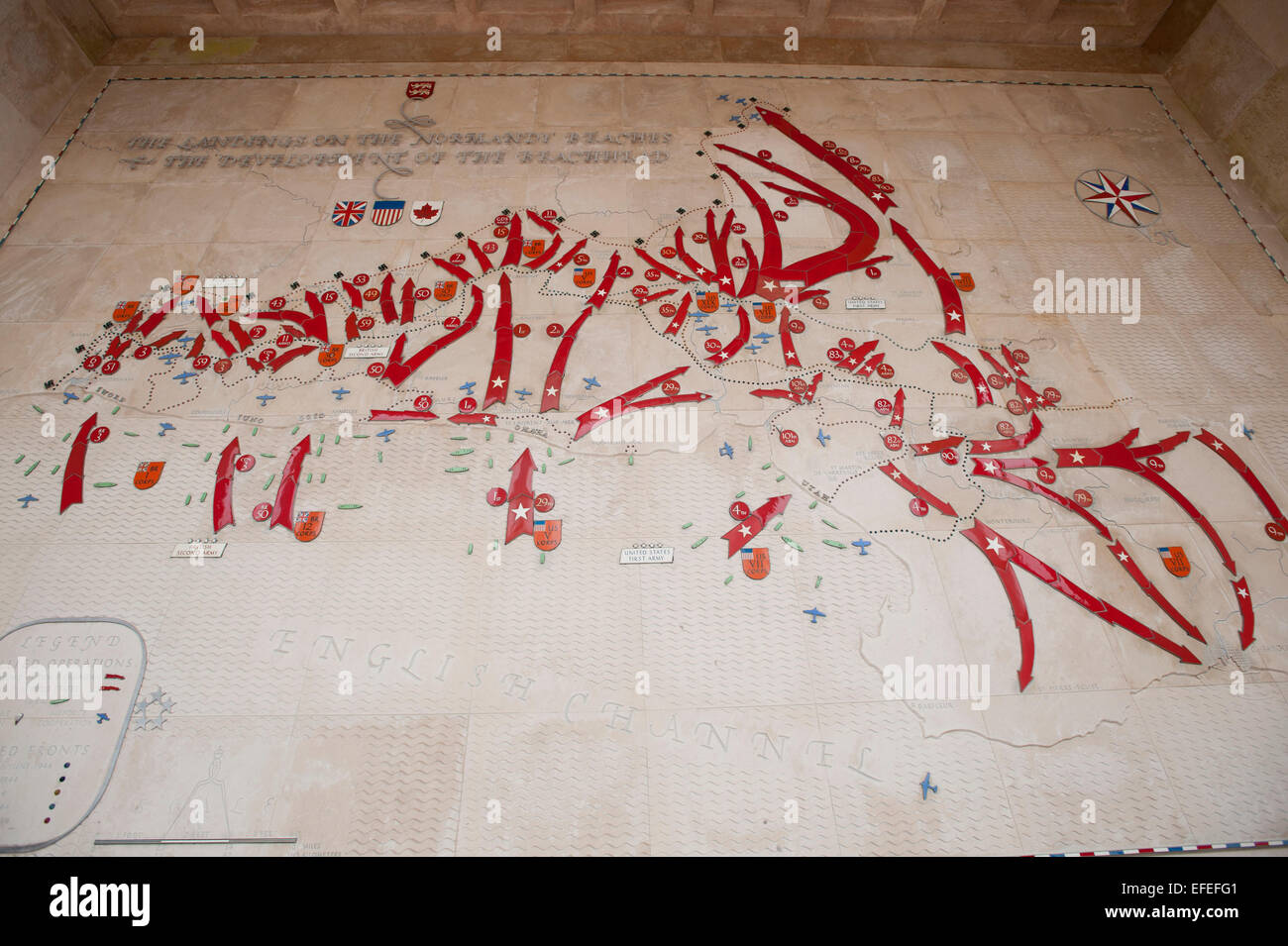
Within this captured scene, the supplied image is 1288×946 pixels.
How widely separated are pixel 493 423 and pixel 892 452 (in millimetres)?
3074

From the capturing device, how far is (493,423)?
206 inches

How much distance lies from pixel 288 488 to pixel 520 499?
1.70 meters

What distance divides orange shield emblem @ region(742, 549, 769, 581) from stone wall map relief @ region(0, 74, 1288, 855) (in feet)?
Answer: 0.06

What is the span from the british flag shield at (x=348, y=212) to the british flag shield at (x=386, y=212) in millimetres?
113

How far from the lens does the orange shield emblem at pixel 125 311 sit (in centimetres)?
582

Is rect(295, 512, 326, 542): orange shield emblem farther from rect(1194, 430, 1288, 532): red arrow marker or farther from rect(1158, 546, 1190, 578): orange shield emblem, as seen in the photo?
rect(1194, 430, 1288, 532): red arrow marker

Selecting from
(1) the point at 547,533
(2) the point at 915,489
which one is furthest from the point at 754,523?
(1) the point at 547,533

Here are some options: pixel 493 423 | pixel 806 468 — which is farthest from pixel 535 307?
pixel 806 468

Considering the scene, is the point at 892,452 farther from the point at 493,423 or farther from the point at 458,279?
the point at 458,279

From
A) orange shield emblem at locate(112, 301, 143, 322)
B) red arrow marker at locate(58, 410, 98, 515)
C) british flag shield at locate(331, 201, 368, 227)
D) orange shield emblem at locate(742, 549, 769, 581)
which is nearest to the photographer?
orange shield emblem at locate(742, 549, 769, 581)

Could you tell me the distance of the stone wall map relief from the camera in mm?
3998

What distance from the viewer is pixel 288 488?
4910 mm

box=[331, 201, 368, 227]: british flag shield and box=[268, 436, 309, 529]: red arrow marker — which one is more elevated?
box=[331, 201, 368, 227]: british flag shield

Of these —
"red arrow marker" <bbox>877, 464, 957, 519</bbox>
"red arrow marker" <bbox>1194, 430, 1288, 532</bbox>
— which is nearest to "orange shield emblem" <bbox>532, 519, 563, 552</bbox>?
"red arrow marker" <bbox>877, 464, 957, 519</bbox>
